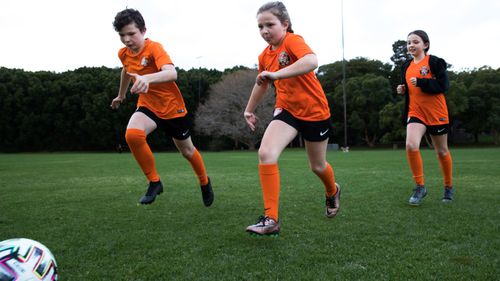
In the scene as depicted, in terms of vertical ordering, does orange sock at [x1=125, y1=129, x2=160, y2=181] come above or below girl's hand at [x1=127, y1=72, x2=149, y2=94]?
below

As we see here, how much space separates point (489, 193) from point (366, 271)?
4.87 meters

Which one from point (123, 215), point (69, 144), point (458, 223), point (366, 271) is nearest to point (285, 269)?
point (366, 271)

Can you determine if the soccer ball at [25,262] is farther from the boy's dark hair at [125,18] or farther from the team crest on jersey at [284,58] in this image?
the boy's dark hair at [125,18]

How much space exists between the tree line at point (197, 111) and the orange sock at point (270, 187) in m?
42.5

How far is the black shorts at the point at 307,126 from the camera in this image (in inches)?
157

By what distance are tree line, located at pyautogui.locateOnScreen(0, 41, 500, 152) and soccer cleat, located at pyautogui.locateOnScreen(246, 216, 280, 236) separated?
42.8 m

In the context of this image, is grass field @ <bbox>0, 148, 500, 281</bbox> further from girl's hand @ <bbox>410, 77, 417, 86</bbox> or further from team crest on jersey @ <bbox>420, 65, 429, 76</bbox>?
team crest on jersey @ <bbox>420, 65, 429, 76</bbox>

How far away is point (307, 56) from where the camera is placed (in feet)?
12.3

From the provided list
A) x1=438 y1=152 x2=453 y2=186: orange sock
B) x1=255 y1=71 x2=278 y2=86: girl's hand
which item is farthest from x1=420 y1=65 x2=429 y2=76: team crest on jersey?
x1=255 y1=71 x2=278 y2=86: girl's hand

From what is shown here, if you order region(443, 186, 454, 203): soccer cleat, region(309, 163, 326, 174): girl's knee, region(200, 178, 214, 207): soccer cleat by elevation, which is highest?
region(309, 163, 326, 174): girl's knee

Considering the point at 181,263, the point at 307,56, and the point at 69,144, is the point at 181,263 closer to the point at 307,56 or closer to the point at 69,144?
the point at 307,56

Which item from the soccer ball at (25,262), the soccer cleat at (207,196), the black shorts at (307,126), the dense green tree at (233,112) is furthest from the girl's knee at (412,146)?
the dense green tree at (233,112)

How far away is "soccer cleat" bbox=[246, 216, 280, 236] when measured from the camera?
3.38 metres

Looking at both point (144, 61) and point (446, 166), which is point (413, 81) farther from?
point (144, 61)
